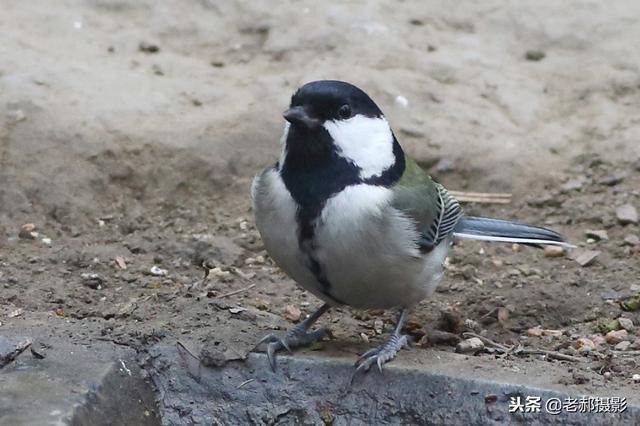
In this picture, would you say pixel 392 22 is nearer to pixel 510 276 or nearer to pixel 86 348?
pixel 510 276

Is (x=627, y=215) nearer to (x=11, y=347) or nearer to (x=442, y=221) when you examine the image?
(x=442, y=221)

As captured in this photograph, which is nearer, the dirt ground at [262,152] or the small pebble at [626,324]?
the small pebble at [626,324]

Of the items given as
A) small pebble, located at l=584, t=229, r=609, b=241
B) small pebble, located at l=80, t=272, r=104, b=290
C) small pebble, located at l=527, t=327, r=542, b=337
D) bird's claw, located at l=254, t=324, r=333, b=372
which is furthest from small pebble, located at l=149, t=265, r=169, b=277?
small pebble, located at l=584, t=229, r=609, b=241

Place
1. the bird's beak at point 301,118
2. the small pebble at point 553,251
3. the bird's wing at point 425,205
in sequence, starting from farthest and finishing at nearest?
the small pebble at point 553,251 < the bird's wing at point 425,205 < the bird's beak at point 301,118

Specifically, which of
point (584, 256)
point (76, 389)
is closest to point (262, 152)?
point (584, 256)

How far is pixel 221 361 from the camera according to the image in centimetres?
394

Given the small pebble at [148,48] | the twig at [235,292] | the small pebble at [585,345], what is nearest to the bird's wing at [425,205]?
the small pebble at [585,345]

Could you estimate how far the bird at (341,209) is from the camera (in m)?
3.88

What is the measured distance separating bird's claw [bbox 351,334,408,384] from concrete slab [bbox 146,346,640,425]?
4 cm

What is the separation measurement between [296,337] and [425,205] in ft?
2.38

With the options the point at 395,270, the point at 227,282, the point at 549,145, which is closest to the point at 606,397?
the point at 395,270

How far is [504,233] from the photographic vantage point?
15.8ft

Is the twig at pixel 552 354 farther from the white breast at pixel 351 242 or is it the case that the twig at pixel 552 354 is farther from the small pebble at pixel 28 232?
the small pebble at pixel 28 232

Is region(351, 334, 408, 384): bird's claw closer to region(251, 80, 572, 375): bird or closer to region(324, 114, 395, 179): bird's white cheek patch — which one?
region(251, 80, 572, 375): bird
